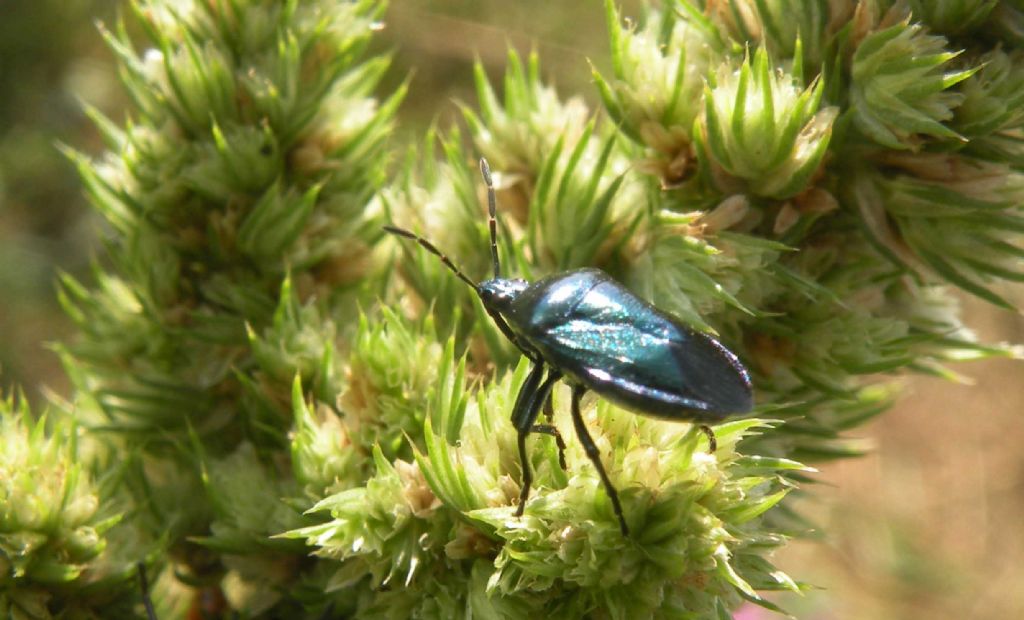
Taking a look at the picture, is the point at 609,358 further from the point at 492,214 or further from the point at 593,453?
the point at 492,214

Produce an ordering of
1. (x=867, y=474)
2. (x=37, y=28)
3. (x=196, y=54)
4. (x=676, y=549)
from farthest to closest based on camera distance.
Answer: (x=867, y=474) < (x=37, y=28) < (x=196, y=54) < (x=676, y=549)

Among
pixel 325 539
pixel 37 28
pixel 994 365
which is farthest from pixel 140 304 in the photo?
pixel 994 365

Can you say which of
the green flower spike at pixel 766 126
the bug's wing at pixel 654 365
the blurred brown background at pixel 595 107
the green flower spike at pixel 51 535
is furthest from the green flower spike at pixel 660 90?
the blurred brown background at pixel 595 107

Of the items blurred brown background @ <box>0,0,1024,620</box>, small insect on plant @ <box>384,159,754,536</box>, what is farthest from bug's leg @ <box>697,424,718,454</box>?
blurred brown background @ <box>0,0,1024,620</box>

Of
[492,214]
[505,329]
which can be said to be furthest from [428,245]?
[505,329]

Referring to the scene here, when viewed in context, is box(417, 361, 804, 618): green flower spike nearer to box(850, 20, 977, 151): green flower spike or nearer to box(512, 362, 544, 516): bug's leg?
box(512, 362, 544, 516): bug's leg

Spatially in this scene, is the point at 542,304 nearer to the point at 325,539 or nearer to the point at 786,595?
the point at 325,539
